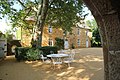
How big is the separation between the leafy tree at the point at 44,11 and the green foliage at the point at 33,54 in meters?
1.40

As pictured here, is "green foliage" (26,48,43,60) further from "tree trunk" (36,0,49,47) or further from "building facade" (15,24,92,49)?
"building facade" (15,24,92,49)

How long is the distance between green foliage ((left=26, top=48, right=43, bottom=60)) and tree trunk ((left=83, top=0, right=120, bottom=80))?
1414cm

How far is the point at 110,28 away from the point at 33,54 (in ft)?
47.6

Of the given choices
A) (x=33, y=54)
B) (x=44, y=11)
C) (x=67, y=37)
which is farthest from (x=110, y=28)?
(x=67, y=37)

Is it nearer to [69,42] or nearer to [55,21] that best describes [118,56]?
[55,21]

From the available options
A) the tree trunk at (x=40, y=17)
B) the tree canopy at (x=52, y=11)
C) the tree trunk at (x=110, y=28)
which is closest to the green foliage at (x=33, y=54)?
the tree trunk at (x=40, y=17)

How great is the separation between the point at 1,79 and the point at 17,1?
39.4 ft

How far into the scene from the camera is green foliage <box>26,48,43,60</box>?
1725 centimetres

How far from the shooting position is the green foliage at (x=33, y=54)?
17.2 meters

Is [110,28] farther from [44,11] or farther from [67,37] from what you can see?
[67,37]

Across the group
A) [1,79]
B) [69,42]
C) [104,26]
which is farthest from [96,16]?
[69,42]

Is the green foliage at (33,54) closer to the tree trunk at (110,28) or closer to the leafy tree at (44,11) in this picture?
the leafy tree at (44,11)

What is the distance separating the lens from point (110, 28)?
3207 millimetres

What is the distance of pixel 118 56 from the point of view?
317 centimetres
